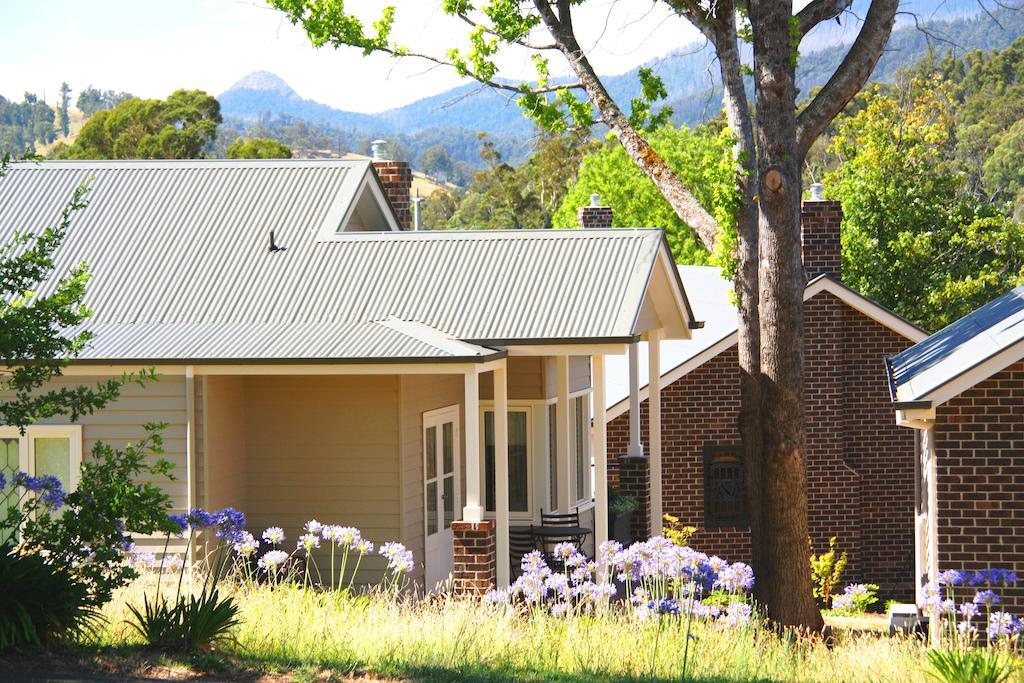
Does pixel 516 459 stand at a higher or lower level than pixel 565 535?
higher

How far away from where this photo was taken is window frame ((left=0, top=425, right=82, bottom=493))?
14594mm

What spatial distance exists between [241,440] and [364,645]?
248 inches

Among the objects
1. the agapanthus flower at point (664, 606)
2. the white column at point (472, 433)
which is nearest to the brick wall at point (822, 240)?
the white column at point (472, 433)

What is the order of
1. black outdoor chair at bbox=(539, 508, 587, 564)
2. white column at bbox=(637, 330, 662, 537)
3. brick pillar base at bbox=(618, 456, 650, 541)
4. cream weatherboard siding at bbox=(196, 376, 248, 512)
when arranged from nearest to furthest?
cream weatherboard siding at bbox=(196, 376, 248, 512)
black outdoor chair at bbox=(539, 508, 587, 564)
white column at bbox=(637, 330, 662, 537)
brick pillar base at bbox=(618, 456, 650, 541)

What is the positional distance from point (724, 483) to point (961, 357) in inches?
373

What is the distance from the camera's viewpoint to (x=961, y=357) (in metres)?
13.5

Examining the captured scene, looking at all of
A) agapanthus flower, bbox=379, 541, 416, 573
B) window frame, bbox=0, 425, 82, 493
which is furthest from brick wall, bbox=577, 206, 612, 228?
agapanthus flower, bbox=379, 541, 416, 573

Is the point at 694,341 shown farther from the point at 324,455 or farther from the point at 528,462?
the point at 324,455

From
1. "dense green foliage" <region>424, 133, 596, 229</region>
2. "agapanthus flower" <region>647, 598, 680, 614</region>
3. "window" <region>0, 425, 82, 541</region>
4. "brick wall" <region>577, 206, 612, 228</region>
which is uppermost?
"dense green foliage" <region>424, 133, 596, 229</region>

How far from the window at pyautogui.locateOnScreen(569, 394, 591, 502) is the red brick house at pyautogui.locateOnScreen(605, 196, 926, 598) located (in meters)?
1.46

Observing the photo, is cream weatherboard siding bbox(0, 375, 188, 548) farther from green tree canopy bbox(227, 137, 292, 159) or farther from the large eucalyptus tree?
green tree canopy bbox(227, 137, 292, 159)

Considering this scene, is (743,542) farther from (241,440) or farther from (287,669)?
(287,669)

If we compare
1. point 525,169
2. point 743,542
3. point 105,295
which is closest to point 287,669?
point 105,295

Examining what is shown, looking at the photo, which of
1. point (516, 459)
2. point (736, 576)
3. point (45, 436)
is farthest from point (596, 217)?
point (736, 576)
